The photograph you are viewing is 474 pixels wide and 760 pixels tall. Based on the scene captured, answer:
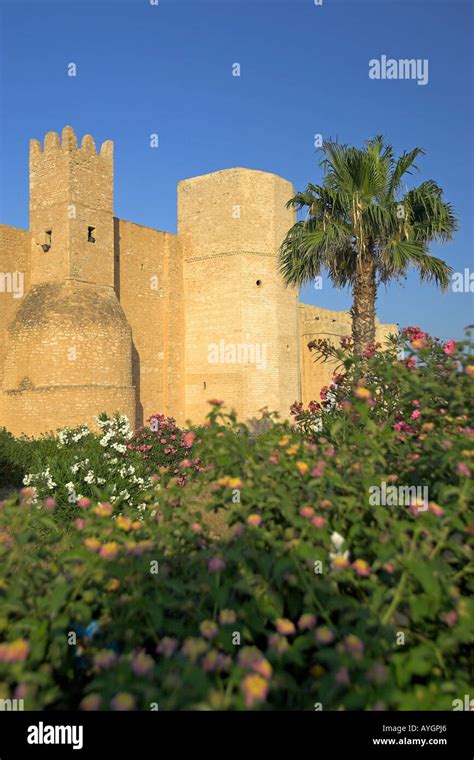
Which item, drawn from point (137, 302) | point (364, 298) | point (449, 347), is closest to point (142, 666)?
point (449, 347)

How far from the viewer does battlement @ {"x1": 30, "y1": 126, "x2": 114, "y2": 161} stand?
47.6ft

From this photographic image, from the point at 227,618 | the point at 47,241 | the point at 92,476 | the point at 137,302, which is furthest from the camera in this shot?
the point at 137,302

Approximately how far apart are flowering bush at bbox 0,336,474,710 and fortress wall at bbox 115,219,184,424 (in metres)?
15.4

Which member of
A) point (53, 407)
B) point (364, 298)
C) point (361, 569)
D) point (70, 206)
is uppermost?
point (70, 206)

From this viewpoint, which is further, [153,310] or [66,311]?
[153,310]

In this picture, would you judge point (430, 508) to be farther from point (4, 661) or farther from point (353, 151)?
point (353, 151)

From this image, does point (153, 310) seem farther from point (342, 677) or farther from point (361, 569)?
point (342, 677)

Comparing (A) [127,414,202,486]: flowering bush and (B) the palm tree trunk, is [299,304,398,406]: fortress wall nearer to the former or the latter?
(B) the palm tree trunk

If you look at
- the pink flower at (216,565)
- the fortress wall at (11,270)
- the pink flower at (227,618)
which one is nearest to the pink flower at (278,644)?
the pink flower at (227,618)

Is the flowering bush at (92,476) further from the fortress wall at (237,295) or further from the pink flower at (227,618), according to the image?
the fortress wall at (237,295)

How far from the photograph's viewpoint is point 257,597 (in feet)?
6.24

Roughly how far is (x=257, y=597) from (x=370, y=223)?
8319mm

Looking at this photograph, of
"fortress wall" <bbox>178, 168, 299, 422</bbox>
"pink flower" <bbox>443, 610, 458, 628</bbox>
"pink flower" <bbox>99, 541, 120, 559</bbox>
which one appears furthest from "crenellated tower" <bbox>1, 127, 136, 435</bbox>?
"pink flower" <bbox>443, 610, 458, 628</bbox>
